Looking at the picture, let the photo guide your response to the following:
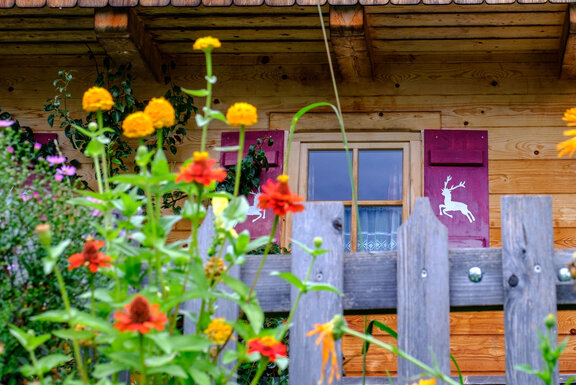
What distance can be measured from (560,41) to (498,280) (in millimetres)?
3128

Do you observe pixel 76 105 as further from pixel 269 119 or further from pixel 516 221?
pixel 516 221

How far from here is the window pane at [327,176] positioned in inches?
210

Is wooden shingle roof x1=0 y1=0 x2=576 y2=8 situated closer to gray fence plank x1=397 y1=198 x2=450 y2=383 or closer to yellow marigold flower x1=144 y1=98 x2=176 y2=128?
gray fence plank x1=397 y1=198 x2=450 y2=383

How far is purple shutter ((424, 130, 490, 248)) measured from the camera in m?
5.08

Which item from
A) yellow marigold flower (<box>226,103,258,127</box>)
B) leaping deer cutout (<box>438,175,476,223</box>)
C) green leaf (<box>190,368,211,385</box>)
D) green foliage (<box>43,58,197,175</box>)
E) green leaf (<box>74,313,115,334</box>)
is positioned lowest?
green leaf (<box>190,368,211,385</box>)

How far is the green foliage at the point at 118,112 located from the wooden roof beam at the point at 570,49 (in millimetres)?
2232

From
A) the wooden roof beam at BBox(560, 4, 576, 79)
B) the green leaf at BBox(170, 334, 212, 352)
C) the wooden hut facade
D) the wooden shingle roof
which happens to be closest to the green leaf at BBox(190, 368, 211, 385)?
the green leaf at BBox(170, 334, 212, 352)

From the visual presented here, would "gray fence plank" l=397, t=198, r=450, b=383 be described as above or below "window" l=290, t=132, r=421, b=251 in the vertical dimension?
below

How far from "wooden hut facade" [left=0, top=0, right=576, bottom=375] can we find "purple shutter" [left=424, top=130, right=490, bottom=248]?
0.22 feet

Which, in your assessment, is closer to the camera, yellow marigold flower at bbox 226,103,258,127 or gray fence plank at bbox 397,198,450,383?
yellow marigold flower at bbox 226,103,258,127

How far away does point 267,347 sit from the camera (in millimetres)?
1614

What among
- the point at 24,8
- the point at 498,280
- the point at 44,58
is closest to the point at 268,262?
the point at 498,280

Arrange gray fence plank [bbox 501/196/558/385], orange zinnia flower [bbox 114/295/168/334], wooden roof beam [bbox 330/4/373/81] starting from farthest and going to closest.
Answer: wooden roof beam [bbox 330/4/373/81], gray fence plank [bbox 501/196/558/385], orange zinnia flower [bbox 114/295/168/334]

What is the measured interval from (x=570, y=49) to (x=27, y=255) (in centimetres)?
365
